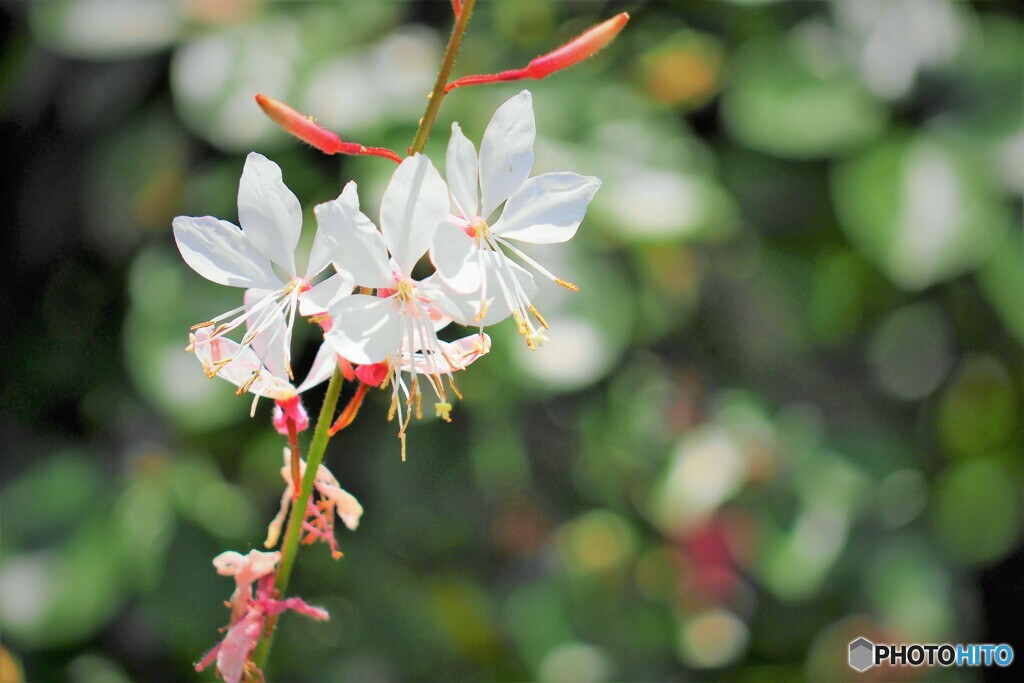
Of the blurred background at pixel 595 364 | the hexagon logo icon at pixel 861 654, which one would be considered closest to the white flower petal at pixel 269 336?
the blurred background at pixel 595 364

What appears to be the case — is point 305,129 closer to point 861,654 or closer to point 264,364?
point 264,364

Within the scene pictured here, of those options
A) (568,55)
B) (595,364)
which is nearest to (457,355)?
(568,55)

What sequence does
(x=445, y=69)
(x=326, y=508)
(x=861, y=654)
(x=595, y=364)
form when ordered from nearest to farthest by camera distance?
(x=445, y=69)
(x=326, y=508)
(x=595, y=364)
(x=861, y=654)

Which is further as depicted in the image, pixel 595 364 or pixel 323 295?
pixel 595 364

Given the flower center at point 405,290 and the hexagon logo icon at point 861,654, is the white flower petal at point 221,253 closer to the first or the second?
the flower center at point 405,290

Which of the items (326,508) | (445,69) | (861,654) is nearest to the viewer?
(445,69)

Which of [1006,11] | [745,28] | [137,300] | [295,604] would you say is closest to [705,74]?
[745,28]
